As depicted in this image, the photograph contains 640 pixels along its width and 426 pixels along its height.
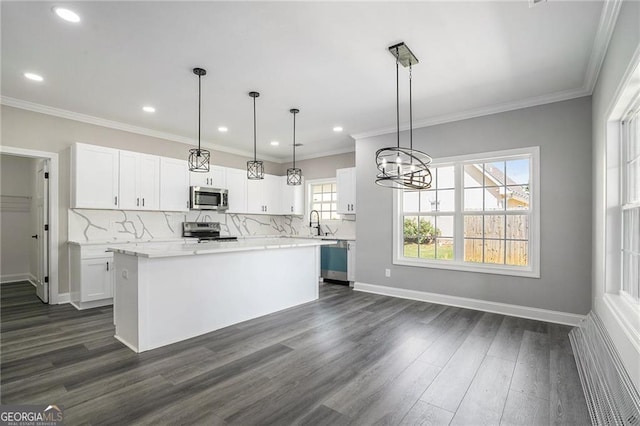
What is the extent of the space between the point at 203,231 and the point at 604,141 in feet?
19.2

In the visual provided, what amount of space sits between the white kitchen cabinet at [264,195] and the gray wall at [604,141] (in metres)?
5.52

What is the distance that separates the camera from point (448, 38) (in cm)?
270

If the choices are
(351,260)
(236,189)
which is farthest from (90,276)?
(351,260)

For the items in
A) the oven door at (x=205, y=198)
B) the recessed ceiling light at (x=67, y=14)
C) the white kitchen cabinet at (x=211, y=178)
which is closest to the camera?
the recessed ceiling light at (x=67, y=14)

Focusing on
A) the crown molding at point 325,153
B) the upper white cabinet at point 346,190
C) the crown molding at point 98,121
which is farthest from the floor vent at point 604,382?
the crown molding at point 98,121

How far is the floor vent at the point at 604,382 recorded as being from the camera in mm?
1717

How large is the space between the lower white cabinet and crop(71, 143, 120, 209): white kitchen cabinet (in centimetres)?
66

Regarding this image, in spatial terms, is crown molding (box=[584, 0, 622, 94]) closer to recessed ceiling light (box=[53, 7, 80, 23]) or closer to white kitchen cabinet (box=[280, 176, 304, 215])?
recessed ceiling light (box=[53, 7, 80, 23])

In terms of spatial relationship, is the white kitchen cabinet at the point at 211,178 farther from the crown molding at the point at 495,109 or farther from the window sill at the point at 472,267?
the window sill at the point at 472,267

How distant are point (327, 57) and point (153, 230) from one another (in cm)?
426

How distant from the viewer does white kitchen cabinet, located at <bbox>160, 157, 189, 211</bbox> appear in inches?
211

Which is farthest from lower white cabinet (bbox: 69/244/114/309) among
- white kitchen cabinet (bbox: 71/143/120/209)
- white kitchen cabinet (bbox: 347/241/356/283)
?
white kitchen cabinet (bbox: 347/241/356/283)

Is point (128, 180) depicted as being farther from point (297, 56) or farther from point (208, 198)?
point (297, 56)

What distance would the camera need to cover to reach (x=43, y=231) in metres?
4.59
